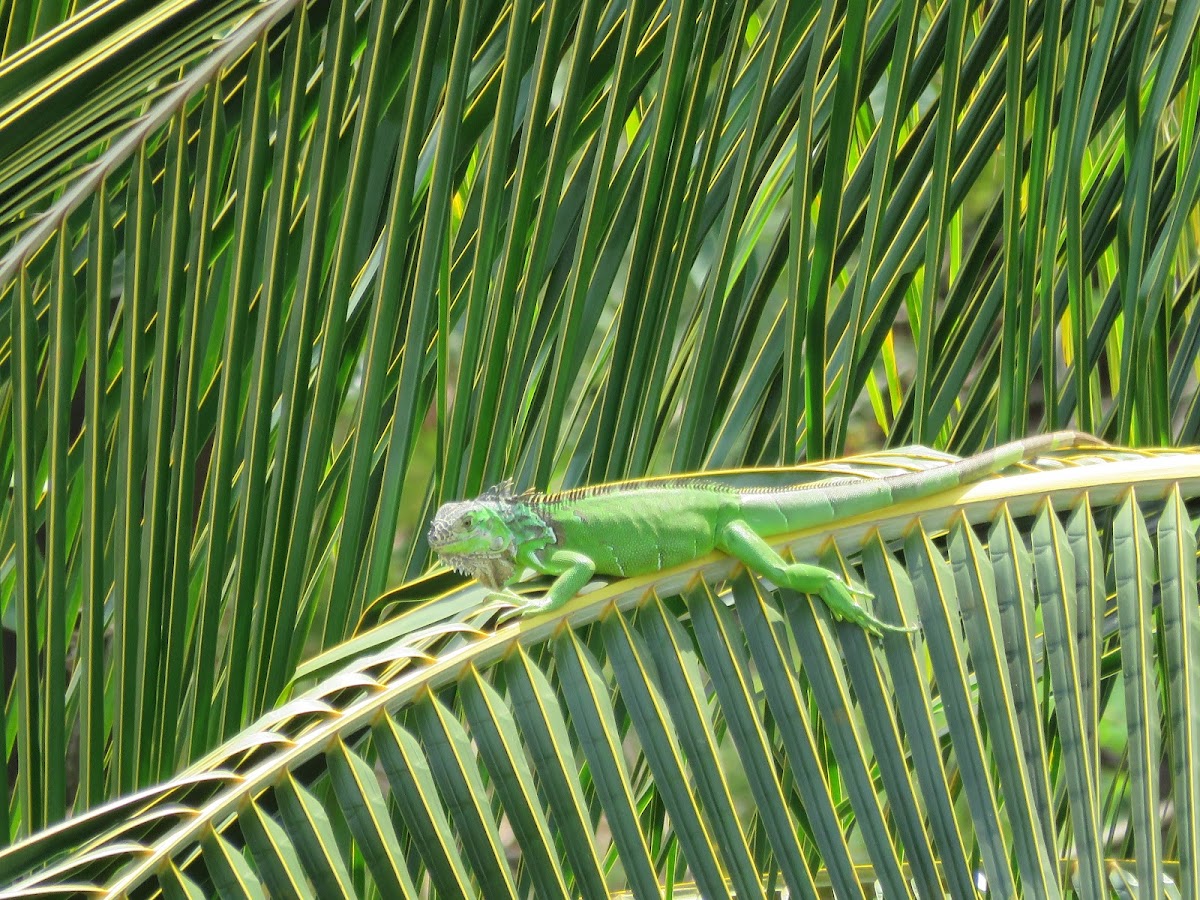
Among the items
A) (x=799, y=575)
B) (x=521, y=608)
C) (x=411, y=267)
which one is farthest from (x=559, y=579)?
(x=411, y=267)

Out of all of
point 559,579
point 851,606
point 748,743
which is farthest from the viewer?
point 559,579

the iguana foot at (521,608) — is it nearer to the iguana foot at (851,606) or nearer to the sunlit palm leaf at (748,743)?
the sunlit palm leaf at (748,743)

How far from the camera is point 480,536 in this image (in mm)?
2086

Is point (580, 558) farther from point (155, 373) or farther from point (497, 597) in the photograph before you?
point (155, 373)

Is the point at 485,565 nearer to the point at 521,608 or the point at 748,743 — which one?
the point at 521,608

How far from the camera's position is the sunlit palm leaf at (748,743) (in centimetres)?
130

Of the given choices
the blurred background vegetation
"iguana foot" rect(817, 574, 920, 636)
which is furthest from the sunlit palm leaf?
the blurred background vegetation

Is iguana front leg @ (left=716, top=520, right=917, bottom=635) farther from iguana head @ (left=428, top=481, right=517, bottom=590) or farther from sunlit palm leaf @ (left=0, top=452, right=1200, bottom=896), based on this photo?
iguana head @ (left=428, top=481, right=517, bottom=590)

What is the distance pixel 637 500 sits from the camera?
210 cm

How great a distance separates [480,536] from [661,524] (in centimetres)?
32

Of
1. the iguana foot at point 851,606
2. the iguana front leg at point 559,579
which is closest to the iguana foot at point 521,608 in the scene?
the iguana front leg at point 559,579

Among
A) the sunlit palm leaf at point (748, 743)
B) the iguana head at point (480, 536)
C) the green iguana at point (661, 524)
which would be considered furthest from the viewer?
the iguana head at point (480, 536)

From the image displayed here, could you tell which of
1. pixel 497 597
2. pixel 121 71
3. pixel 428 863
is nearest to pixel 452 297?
pixel 497 597

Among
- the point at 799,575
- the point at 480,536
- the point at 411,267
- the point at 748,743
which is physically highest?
the point at 411,267
